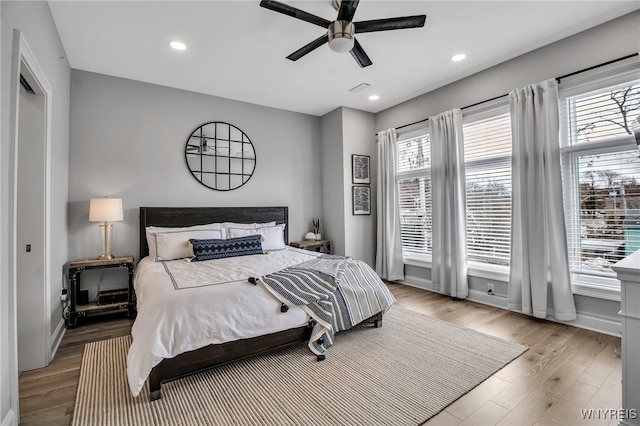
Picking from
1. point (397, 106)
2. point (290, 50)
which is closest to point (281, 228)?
point (290, 50)

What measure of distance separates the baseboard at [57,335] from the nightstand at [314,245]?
9.28ft

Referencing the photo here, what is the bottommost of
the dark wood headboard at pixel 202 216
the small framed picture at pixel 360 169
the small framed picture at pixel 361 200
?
the dark wood headboard at pixel 202 216

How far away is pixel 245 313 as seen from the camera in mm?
2133

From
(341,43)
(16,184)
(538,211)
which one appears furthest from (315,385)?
(538,211)

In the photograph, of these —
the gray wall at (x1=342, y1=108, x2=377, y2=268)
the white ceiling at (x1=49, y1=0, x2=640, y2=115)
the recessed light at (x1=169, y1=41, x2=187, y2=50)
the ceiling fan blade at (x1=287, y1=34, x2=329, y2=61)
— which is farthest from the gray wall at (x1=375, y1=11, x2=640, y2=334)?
the recessed light at (x1=169, y1=41, x2=187, y2=50)

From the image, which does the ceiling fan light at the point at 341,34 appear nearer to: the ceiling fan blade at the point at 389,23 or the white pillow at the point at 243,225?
the ceiling fan blade at the point at 389,23

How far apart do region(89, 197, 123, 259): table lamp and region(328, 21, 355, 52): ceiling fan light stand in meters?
2.84

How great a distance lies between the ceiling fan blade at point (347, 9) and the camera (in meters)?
2.15

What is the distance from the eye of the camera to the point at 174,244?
11.2 ft

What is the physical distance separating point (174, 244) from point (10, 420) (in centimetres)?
205

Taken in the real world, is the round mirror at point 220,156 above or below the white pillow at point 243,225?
above

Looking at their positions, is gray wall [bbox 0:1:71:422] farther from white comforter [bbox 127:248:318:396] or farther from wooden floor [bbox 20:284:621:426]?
white comforter [bbox 127:248:318:396]

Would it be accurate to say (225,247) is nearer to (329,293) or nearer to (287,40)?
(329,293)

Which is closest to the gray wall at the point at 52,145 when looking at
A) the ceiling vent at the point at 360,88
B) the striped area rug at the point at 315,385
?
the striped area rug at the point at 315,385
